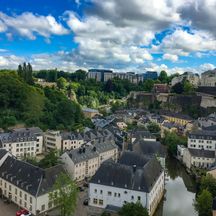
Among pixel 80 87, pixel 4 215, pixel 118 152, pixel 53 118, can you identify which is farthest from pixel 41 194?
pixel 80 87

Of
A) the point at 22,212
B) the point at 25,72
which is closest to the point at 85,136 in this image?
the point at 22,212

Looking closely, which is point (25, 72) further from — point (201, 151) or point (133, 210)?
point (133, 210)

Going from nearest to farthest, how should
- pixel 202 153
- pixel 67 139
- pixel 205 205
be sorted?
1. pixel 205 205
2. pixel 202 153
3. pixel 67 139

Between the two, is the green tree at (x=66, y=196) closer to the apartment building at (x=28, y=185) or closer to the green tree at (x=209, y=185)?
the apartment building at (x=28, y=185)

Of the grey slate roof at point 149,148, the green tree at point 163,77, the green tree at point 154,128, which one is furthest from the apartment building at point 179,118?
the green tree at point 163,77

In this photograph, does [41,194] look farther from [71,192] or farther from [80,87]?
[80,87]
